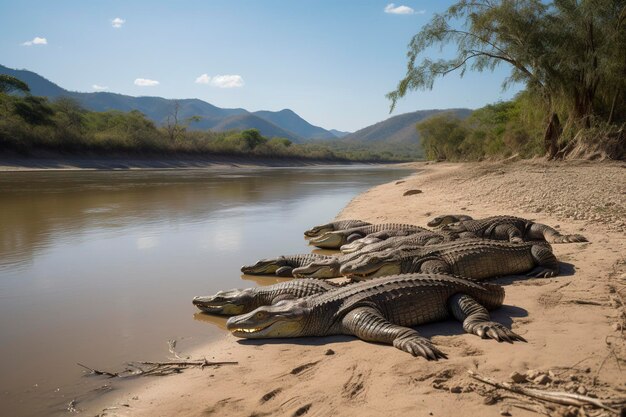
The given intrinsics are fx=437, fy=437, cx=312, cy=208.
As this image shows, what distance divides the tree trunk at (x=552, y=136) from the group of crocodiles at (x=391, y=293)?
13.5 m

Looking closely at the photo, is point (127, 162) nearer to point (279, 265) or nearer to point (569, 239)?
point (279, 265)

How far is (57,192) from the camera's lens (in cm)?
1897

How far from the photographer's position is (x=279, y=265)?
6715 mm

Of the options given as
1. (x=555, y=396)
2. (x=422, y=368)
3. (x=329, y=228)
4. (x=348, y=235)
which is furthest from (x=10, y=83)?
(x=555, y=396)

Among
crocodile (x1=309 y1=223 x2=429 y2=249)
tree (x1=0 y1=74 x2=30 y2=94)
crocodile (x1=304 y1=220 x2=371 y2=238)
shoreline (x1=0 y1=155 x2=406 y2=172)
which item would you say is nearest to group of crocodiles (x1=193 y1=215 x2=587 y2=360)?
crocodile (x1=309 y1=223 x2=429 y2=249)

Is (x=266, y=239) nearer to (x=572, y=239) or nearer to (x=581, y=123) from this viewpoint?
(x=572, y=239)

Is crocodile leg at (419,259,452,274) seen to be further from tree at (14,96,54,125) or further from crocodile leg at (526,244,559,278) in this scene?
tree at (14,96,54,125)

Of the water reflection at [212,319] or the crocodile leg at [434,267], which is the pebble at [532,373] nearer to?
the crocodile leg at [434,267]

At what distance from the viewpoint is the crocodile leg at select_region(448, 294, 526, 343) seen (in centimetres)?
360

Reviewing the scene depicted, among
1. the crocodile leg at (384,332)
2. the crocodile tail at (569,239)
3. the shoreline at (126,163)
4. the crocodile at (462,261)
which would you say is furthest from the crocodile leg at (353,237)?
the shoreline at (126,163)

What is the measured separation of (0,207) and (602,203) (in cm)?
1672

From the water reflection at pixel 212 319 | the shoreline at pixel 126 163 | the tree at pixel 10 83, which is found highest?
the tree at pixel 10 83

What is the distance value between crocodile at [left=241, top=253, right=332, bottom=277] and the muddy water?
0.60ft

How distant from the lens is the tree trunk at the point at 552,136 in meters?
19.0
